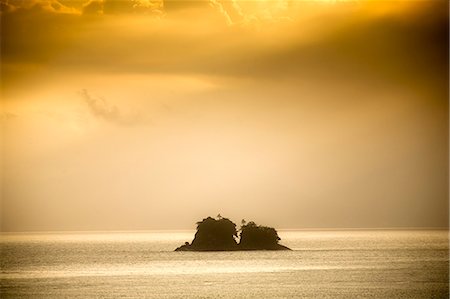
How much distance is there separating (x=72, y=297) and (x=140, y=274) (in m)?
30.7

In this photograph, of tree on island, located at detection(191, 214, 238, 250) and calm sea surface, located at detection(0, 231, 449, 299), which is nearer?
calm sea surface, located at detection(0, 231, 449, 299)

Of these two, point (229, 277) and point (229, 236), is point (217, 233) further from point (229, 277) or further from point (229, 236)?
point (229, 277)

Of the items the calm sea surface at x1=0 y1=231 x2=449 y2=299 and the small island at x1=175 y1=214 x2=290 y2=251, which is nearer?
the calm sea surface at x1=0 y1=231 x2=449 y2=299

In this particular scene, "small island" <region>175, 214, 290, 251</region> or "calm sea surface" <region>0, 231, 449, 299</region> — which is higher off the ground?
"small island" <region>175, 214, 290, 251</region>

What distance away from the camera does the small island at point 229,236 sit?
140 m

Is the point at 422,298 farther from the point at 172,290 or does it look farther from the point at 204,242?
the point at 204,242

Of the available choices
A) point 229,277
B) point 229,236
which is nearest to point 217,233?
point 229,236

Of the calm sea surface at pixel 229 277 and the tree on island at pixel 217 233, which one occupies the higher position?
the tree on island at pixel 217 233

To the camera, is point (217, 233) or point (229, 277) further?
point (217, 233)

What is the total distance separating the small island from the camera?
14000 centimetres

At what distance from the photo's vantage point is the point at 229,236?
14338 centimetres

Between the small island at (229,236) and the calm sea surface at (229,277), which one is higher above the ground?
the small island at (229,236)

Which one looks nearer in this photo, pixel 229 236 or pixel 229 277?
pixel 229 277

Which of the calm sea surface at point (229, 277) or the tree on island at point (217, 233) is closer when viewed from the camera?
the calm sea surface at point (229, 277)
